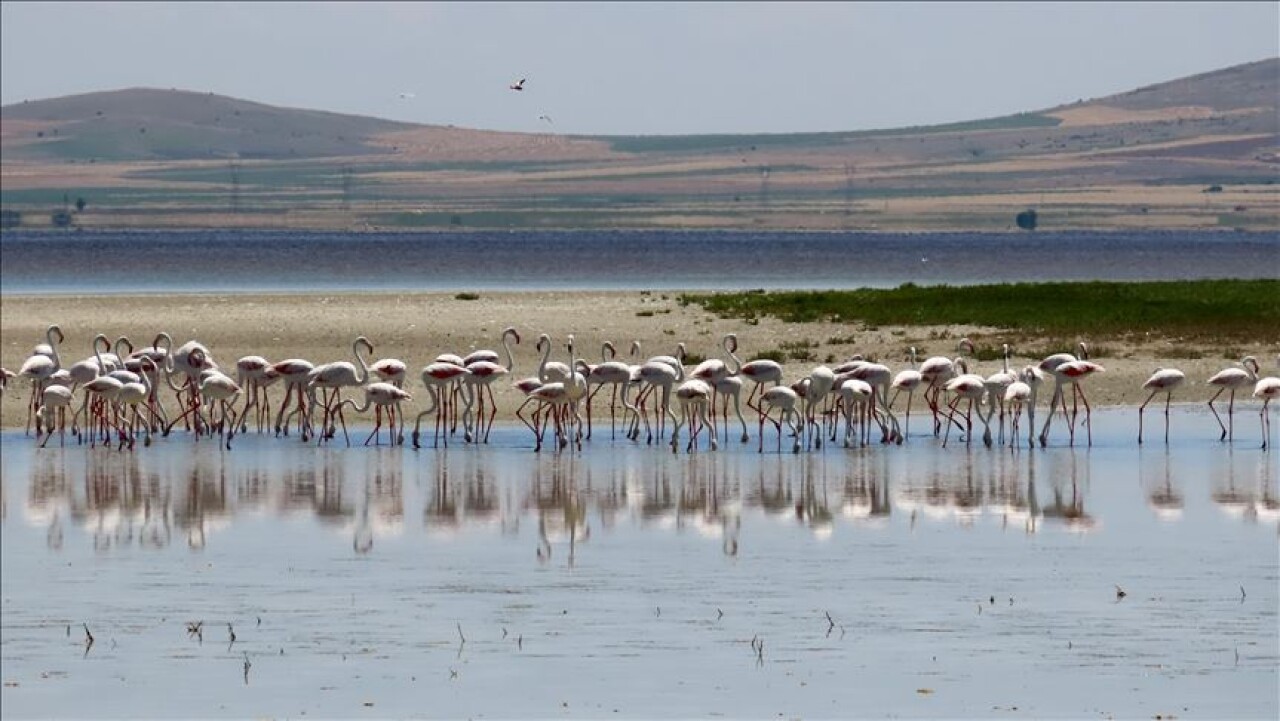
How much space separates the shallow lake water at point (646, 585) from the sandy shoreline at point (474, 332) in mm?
5221

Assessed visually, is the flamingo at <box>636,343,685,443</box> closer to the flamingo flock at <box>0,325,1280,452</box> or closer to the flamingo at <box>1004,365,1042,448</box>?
the flamingo flock at <box>0,325,1280,452</box>

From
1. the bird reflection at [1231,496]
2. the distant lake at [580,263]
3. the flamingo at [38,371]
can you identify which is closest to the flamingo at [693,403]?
the bird reflection at [1231,496]

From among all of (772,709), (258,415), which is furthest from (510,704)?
(258,415)

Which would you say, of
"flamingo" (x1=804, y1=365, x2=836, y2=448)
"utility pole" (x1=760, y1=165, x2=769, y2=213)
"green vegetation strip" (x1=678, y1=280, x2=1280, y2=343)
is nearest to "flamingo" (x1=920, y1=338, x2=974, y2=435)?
"flamingo" (x1=804, y1=365, x2=836, y2=448)

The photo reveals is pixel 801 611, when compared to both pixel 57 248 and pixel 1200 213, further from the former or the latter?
pixel 1200 213

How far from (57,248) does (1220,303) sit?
5889cm

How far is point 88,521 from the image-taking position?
15695mm

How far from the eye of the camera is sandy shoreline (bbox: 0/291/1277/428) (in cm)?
2591

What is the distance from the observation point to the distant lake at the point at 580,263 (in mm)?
51400

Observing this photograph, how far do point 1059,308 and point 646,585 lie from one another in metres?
18.9

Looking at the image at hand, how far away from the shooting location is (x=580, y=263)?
2650 inches

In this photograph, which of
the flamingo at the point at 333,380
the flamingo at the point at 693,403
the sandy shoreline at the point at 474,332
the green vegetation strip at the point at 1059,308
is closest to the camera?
the flamingo at the point at 693,403

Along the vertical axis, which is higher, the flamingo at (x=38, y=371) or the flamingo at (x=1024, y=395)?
the flamingo at (x=38, y=371)

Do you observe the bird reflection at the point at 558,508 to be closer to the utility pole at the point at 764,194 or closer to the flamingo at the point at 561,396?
the flamingo at the point at 561,396
